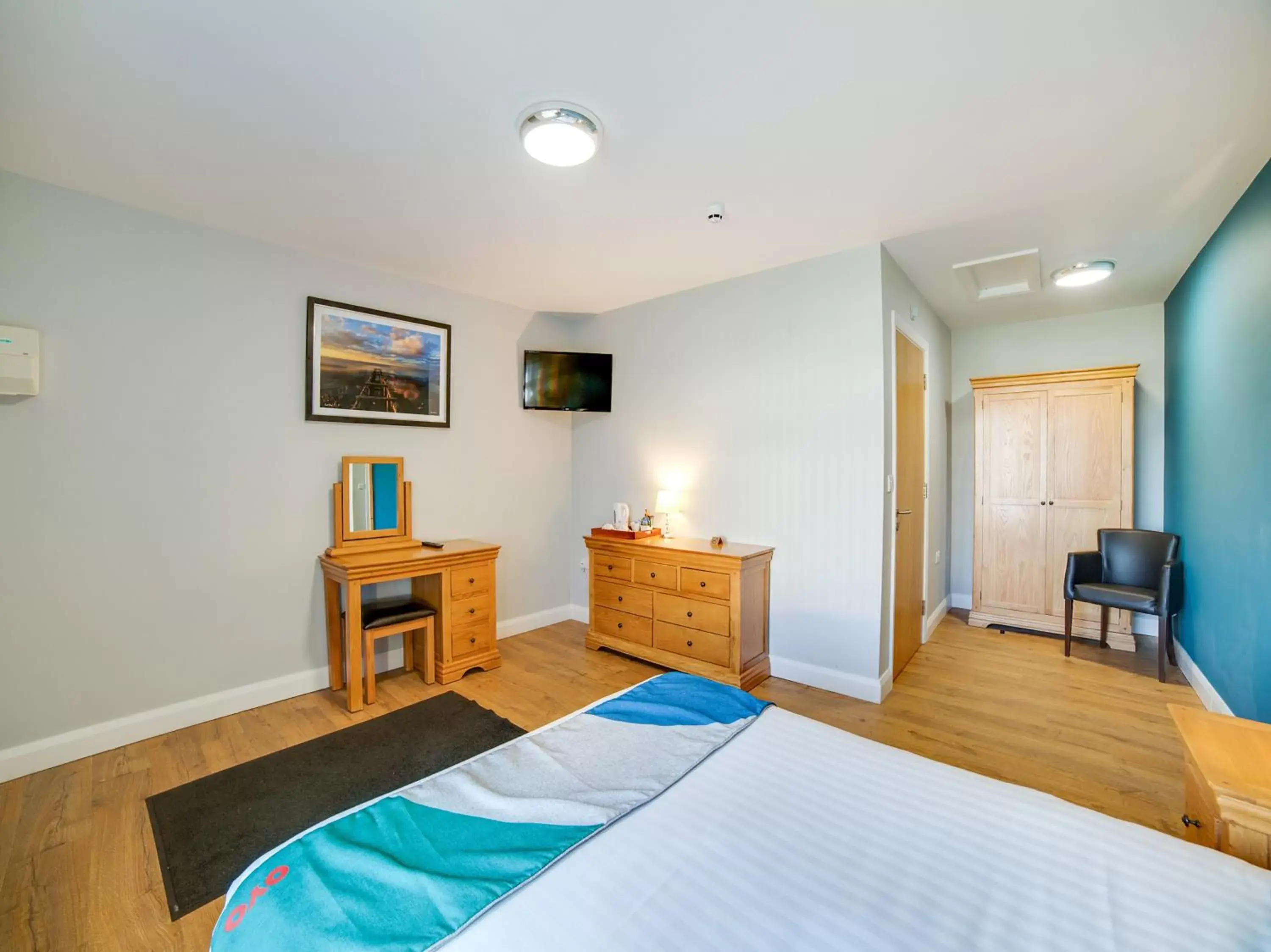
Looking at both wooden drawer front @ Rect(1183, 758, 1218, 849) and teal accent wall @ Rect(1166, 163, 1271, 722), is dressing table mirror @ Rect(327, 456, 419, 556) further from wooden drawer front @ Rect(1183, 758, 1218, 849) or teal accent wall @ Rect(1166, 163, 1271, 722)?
teal accent wall @ Rect(1166, 163, 1271, 722)

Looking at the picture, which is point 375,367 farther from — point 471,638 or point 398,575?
point 471,638

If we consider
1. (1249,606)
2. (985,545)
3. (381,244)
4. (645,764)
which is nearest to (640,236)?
(381,244)

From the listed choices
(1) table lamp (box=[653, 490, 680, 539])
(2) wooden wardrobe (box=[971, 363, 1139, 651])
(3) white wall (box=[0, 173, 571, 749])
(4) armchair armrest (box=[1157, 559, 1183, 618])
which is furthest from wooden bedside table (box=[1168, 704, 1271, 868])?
(3) white wall (box=[0, 173, 571, 749])

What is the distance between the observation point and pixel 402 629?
3.10 metres

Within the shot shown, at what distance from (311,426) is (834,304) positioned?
325cm

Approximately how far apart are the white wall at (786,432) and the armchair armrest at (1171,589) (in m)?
2.00

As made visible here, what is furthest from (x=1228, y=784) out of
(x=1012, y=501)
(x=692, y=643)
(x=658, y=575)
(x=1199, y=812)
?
(x=1012, y=501)

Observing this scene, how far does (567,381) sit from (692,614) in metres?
2.12

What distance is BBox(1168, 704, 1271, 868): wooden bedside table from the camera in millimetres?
1170

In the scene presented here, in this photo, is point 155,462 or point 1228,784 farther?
point 155,462

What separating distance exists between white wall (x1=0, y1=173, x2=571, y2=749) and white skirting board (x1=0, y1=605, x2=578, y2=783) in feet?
0.14

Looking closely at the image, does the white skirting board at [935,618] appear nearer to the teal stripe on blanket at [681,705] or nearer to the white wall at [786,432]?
the white wall at [786,432]

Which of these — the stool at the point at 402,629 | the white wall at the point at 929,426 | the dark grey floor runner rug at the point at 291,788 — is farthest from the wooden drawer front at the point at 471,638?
the white wall at the point at 929,426

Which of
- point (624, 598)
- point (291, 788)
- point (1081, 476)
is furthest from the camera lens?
point (1081, 476)
